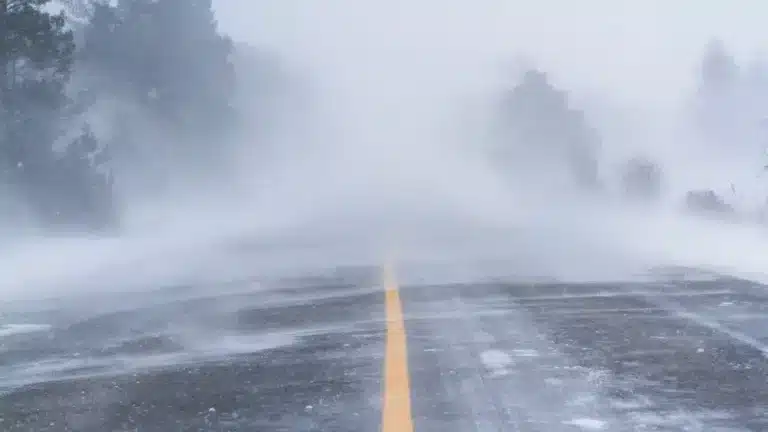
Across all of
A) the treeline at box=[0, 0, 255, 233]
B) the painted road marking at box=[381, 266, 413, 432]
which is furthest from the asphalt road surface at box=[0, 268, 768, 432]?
the treeline at box=[0, 0, 255, 233]

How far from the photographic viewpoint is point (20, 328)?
1205cm

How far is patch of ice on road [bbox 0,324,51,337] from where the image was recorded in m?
11.6

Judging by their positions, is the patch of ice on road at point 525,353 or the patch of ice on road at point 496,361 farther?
the patch of ice on road at point 525,353

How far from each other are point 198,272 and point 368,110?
15360cm

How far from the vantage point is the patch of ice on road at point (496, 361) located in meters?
7.99

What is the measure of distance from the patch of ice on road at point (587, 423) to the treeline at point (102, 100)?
2870 centimetres

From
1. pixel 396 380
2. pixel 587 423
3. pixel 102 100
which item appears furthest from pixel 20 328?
pixel 102 100

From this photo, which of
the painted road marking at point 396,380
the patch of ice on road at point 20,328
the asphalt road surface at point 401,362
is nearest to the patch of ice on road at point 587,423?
the asphalt road surface at point 401,362

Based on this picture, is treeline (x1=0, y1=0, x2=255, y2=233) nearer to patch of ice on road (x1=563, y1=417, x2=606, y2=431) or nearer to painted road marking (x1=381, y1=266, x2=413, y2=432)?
painted road marking (x1=381, y1=266, x2=413, y2=432)

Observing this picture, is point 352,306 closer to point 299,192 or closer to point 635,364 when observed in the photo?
point 635,364

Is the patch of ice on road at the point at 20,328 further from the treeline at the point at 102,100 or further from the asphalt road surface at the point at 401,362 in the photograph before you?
the treeline at the point at 102,100

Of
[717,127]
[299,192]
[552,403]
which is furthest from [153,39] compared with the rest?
→ [717,127]

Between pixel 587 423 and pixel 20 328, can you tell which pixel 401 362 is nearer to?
pixel 587 423

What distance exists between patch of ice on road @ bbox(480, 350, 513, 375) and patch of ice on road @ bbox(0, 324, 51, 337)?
17.8 feet
